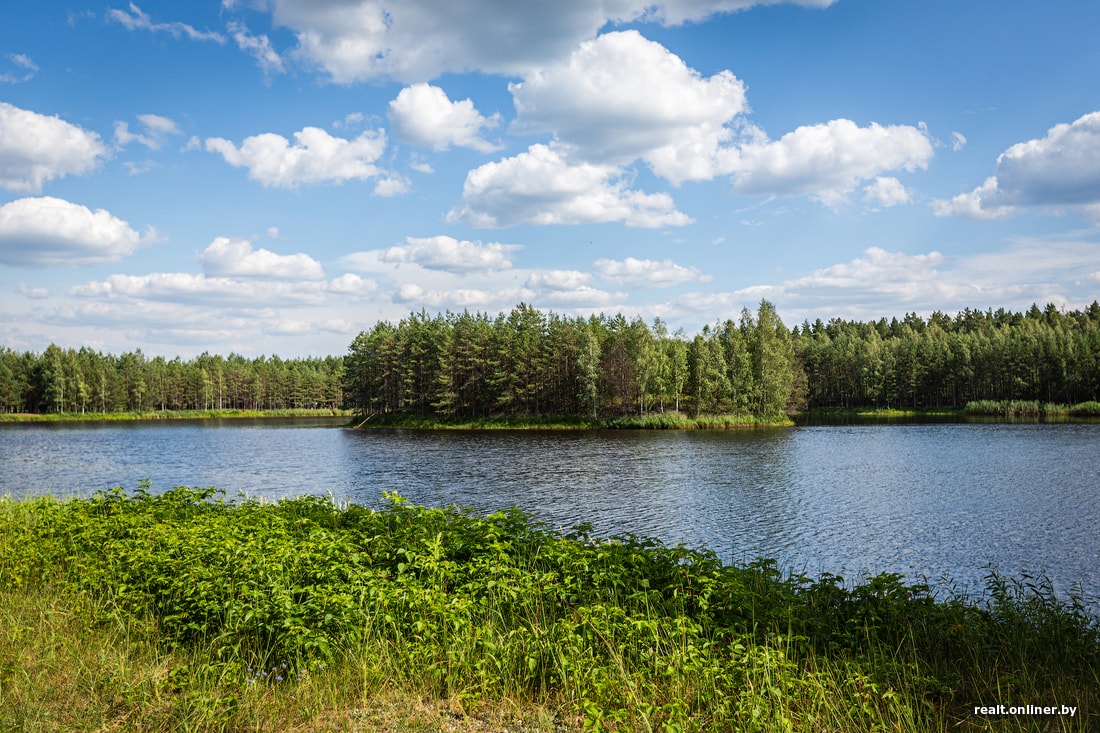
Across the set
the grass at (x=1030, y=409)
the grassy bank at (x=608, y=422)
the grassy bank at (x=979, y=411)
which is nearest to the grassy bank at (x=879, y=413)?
the grassy bank at (x=979, y=411)

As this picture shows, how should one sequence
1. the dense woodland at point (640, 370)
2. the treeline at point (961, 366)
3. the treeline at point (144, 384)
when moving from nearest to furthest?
the dense woodland at point (640, 370), the treeline at point (961, 366), the treeline at point (144, 384)

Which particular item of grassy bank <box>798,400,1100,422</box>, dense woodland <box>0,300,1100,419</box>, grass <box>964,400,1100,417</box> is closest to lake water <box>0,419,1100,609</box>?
dense woodland <box>0,300,1100,419</box>

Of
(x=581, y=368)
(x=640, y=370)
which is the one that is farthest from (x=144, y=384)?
(x=640, y=370)

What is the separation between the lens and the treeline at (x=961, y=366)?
315 ft

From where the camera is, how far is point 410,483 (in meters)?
34.3

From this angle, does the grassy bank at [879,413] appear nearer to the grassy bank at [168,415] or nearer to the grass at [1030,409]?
the grass at [1030,409]

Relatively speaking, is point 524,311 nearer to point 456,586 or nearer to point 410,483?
point 410,483

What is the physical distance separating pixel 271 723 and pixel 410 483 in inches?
1145

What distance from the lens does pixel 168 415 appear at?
137m

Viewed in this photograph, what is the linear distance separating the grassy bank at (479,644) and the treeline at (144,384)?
149 meters

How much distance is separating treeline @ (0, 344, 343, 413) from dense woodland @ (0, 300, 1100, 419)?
46cm

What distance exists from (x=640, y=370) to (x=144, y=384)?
113425mm

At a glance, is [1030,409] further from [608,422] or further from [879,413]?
[608,422]

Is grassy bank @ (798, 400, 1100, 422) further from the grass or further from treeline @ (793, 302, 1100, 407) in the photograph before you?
treeline @ (793, 302, 1100, 407)
